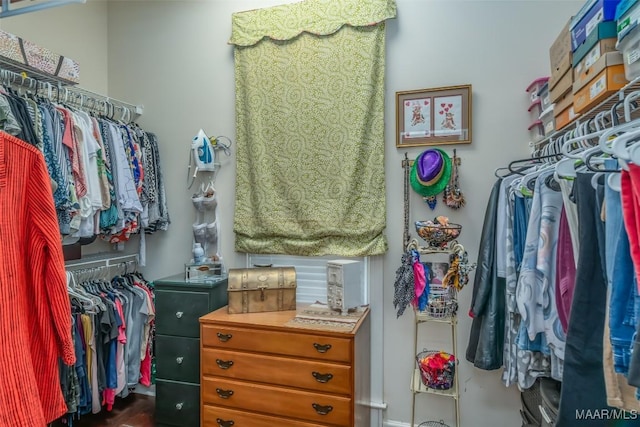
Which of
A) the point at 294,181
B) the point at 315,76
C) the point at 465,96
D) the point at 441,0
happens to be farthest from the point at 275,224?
the point at 441,0

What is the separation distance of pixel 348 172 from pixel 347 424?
1.44 metres

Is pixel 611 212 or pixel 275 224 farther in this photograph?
pixel 275 224

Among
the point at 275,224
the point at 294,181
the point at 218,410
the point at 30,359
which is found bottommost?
the point at 218,410

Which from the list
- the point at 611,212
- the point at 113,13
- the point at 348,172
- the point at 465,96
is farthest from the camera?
the point at 113,13

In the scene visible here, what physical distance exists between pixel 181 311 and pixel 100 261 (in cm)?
80

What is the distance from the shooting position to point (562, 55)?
161 cm

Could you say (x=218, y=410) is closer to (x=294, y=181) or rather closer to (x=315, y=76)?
(x=294, y=181)

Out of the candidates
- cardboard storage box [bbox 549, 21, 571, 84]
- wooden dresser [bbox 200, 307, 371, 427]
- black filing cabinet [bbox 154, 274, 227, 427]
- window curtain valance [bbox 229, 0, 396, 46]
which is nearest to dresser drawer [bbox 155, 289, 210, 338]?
black filing cabinet [bbox 154, 274, 227, 427]

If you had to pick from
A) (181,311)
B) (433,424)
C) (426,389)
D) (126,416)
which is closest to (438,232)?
(426,389)

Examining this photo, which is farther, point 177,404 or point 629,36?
point 177,404

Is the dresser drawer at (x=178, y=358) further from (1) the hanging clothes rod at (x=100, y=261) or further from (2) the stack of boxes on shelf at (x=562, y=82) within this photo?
(2) the stack of boxes on shelf at (x=562, y=82)

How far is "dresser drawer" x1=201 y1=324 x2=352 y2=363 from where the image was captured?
1.92 metres

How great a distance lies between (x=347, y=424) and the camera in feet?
6.18

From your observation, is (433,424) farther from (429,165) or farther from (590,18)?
(590,18)
